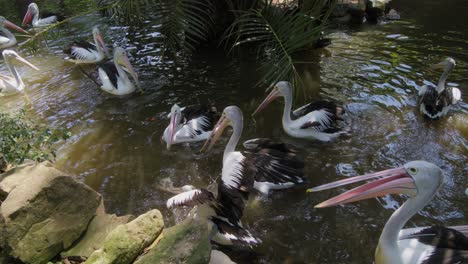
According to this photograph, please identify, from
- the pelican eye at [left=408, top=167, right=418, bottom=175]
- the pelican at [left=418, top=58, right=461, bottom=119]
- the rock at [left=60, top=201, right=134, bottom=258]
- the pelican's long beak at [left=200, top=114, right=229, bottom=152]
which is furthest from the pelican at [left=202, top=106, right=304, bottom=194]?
the pelican at [left=418, top=58, right=461, bottom=119]

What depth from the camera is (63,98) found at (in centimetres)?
635

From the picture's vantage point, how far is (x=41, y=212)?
306 centimetres

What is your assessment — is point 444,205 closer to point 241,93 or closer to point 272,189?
point 272,189

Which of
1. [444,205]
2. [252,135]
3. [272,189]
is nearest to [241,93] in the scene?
[252,135]

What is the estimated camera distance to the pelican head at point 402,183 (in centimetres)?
259

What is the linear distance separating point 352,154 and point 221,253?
217 centimetres

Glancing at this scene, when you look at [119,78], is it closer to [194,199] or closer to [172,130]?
[172,130]

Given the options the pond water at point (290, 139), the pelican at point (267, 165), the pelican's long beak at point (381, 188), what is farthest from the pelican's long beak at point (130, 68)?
the pelican's long beak at point (381, 188)

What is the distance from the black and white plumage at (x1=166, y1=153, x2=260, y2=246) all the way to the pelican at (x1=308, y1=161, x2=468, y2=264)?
0.92 metres

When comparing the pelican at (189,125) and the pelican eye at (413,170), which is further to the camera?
the pelican at (189,125)

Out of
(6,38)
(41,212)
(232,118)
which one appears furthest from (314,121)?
(6,38)

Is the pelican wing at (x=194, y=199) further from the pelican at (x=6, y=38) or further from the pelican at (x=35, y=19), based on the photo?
the pelican at (x=35, y=19)

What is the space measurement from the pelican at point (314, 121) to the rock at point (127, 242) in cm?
243

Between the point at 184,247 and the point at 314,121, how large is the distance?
102 inches
